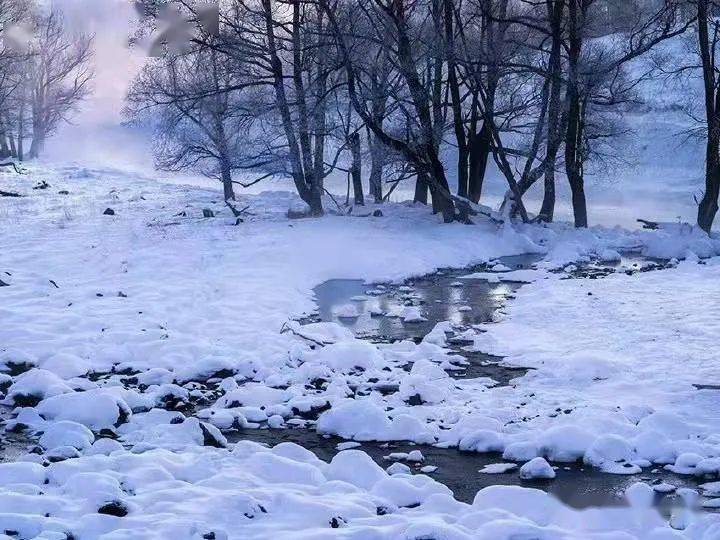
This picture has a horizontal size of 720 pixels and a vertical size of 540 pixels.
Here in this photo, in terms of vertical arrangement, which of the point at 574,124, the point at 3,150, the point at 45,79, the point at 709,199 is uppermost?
the point at 45,79

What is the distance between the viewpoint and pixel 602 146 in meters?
36.9

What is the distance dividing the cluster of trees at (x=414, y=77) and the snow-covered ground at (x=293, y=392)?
4614 mm

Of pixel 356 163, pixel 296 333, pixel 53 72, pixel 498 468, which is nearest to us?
pixel 498 468

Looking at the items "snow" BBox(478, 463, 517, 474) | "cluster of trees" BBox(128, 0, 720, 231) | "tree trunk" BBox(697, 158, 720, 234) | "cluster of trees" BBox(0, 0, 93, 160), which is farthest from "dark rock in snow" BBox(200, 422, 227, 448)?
"cluster of trees" BBox(0, 0, 93, 160)

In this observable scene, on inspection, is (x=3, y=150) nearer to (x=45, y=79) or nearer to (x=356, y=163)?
(x=45, y=79)

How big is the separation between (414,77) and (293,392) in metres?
13.3

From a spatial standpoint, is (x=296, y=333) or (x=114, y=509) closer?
(x=114, y=509)

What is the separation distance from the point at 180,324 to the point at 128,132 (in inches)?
1758

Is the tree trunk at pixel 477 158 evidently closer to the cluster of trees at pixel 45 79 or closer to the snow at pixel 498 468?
the snow at pixel 498 468

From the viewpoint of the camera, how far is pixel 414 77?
20.0 metres

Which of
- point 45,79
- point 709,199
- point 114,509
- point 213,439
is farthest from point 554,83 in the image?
point 45,79

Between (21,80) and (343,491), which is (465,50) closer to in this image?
(343,491)

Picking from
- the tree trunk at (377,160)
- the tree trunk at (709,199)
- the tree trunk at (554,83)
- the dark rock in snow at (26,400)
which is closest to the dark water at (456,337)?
the dark rock in snow at (26,400)

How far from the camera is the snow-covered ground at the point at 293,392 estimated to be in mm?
5289
